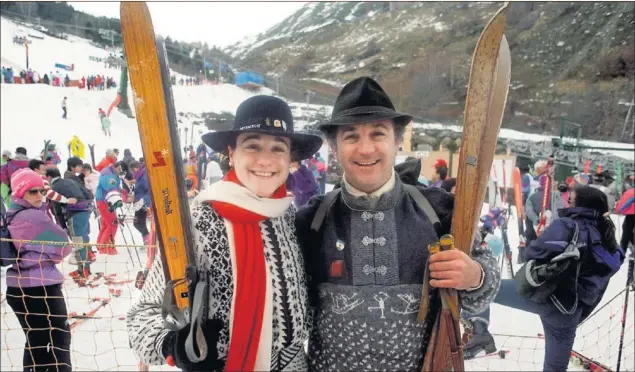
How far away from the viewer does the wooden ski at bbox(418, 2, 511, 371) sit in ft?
4.55

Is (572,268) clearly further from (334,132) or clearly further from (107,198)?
(107,198)

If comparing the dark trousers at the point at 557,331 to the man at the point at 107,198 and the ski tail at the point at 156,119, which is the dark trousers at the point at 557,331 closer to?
the ski tail at the point at 156,119

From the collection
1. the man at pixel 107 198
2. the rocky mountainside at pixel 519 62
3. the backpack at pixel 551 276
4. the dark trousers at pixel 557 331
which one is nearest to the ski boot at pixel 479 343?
the dark trousers at pixel 557 331

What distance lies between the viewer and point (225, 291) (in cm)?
135

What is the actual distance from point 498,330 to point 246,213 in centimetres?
362

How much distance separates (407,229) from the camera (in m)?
1.48

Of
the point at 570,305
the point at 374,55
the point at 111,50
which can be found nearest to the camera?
the point at 570,305

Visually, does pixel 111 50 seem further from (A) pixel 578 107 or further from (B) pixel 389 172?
(B) pixel 389 172

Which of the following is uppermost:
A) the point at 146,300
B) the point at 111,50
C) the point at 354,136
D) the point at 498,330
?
the point at 111,50

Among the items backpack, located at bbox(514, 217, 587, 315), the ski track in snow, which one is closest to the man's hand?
the ski track in snow

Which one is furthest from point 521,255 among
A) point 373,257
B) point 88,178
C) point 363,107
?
point 88,178

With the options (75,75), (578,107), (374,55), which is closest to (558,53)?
(578,107)

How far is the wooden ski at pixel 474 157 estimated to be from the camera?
1.39 metres

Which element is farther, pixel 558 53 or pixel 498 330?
pixel 558 53
